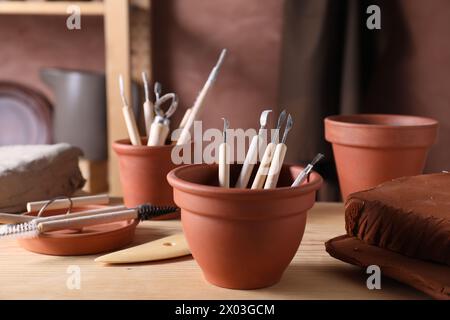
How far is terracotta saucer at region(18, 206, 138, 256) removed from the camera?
72cm

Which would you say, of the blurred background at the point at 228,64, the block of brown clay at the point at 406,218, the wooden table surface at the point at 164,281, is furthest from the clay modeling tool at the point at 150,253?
the blurred background at the point at 228,64

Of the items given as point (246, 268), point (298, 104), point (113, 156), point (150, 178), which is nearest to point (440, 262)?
point (246, 268)

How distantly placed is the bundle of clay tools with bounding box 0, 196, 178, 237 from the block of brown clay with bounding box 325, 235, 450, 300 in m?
0.26

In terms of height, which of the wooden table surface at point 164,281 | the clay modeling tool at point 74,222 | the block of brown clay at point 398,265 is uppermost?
the clay modeling tool at point 74,222

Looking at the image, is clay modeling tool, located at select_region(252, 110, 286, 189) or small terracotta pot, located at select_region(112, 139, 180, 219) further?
small terracotta pot, located at select_region(112, 139, 180, 219)

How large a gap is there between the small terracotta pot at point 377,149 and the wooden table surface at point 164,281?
→ 0.21 metres

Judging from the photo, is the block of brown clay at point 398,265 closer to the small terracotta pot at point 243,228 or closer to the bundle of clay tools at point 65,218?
the small terracotta pot at point 243,228

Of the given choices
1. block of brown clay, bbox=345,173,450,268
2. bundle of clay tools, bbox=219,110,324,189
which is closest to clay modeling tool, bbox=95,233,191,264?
bundle of clay tools, bbox=219,110,324,189

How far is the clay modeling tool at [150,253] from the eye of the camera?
70 centimetres

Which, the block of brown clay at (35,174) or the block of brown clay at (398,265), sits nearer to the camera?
the block of brown clay at (398,265)

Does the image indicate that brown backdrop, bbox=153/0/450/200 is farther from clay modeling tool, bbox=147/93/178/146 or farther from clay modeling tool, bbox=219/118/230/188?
clay modeling tool, bbox=219/118/230/188

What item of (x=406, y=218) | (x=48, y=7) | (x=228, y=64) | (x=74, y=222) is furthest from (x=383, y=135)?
(x=48, y=7)

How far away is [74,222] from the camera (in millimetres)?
730
